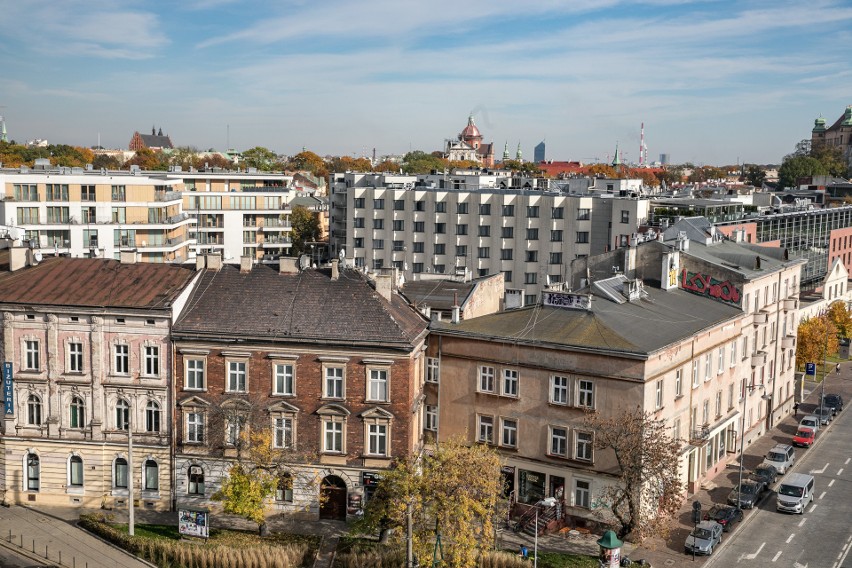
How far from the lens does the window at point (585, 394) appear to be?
54781mm

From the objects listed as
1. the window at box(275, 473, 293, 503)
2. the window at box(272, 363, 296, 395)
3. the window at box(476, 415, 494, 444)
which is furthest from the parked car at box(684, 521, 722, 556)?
the window at box(272, 363, 296, 395)

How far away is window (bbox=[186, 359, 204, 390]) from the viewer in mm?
56969

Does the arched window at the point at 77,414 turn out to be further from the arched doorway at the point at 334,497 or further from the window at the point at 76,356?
the arched doorway at the point at 334,497

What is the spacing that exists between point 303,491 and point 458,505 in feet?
41.4

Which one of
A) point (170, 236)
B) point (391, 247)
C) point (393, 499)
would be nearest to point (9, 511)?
point (393, 499)

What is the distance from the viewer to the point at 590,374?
2146 inches

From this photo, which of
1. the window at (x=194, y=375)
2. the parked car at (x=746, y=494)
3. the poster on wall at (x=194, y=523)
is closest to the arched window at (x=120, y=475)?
the window at (x=194, y=375)

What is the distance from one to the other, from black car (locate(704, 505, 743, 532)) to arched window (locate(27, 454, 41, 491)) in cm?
4039

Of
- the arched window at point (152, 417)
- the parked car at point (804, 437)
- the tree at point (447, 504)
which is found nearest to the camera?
the tree at point (447, 504)

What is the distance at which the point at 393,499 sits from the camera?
49719 mm

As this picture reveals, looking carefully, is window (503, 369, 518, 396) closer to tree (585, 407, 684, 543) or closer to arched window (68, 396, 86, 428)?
tree (585, 407, 684, 543)

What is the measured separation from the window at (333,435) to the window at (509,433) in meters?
9.69

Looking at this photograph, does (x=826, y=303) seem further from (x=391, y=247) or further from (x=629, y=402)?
(x=629, y=402)

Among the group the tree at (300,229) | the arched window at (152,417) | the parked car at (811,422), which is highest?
the tree at (300,229)
